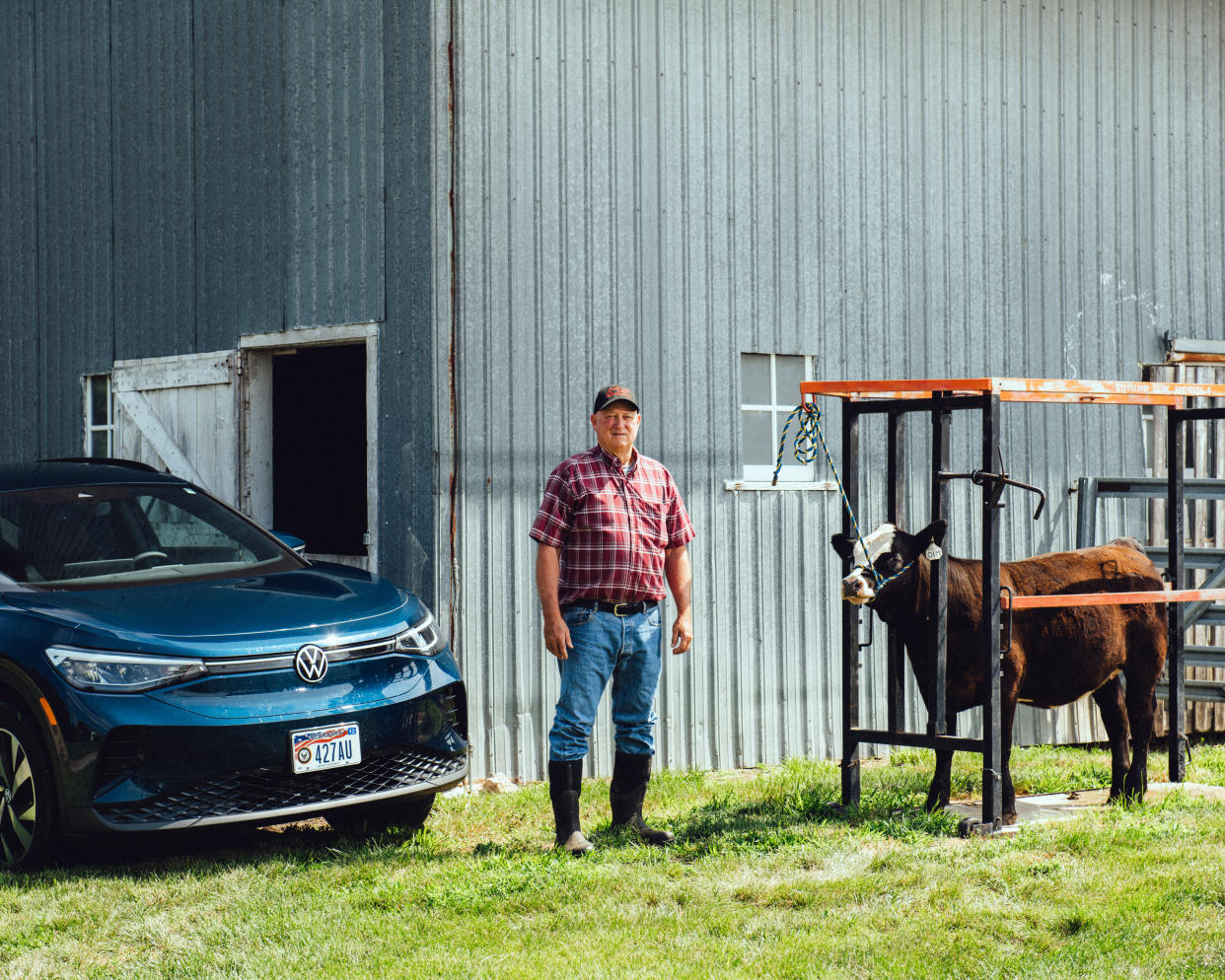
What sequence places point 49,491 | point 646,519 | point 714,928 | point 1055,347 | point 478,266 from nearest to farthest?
point 714,928, point 646,519, point 49,491, point 478,266, point 1055,347

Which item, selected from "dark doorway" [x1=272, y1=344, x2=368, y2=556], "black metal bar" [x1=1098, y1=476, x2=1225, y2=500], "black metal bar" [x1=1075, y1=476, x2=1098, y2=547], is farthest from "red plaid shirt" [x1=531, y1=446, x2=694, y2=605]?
"black metal bar" [x1=1075, y1=476, x2=1098, y2=547]

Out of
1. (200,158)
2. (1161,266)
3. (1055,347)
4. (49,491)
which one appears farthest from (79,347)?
(1161,266)

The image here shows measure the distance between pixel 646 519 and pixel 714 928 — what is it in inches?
78.8

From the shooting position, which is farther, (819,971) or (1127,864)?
(1127,864)

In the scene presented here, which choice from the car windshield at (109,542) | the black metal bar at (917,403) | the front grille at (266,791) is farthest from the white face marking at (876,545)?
the car windshield at (109,542)

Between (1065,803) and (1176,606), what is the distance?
50.2 inches

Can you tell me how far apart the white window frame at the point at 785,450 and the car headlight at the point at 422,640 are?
2947 millimetres

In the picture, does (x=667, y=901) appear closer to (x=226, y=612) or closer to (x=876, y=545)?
(x=876, y=545)

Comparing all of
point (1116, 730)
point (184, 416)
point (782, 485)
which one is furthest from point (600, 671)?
point (184, 416)

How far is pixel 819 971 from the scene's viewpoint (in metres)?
5.19

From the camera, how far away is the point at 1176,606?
851 cm

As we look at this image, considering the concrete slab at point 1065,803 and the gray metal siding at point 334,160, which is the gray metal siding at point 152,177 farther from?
the concrete slab at point 1065,803

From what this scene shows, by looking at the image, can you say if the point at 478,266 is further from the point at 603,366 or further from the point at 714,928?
the point at 714,928

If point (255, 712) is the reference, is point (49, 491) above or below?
above
